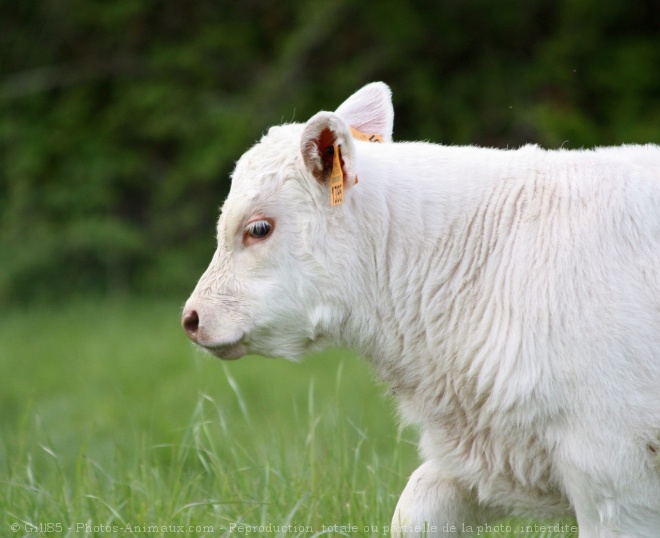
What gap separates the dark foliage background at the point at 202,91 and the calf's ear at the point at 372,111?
7300mm

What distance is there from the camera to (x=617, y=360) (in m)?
3.29

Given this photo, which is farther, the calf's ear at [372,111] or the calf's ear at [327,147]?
the calf's ear at [372,111]

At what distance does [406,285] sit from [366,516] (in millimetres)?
1010

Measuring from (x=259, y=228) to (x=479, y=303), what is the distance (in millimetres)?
788

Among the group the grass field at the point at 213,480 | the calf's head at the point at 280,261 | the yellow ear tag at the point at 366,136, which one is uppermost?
the yellow ear tag at the point at 366,136

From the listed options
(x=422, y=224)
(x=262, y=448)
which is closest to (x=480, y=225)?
(x=422, y=224)

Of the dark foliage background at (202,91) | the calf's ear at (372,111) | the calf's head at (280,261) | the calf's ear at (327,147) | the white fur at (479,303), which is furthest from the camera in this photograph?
the dark foliage background at (202,91)

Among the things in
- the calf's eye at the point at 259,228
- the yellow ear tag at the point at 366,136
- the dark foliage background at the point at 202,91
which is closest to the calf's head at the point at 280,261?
the calf's eye at the point at 259,228

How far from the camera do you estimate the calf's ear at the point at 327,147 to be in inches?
140

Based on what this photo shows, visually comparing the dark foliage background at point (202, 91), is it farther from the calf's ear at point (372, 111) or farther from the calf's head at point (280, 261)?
the calf's head at point (280, 261)

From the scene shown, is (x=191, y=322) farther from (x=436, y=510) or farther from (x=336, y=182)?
(x=436, y=510)

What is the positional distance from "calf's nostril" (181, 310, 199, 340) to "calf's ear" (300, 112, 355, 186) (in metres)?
0.64

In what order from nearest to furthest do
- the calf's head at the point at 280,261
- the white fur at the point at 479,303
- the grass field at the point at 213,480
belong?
the white fur at the point at 479,303 < the calf's head at the point at 280,261 < the grass field at the point at 213,480

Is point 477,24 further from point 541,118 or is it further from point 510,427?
point 510,427
